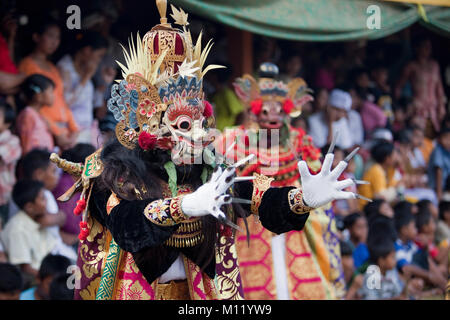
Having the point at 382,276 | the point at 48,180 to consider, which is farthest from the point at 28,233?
the point at 382,276

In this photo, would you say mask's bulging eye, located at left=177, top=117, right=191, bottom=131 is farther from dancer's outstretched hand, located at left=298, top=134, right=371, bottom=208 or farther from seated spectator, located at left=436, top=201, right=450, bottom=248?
seated spectator, located at left=436, top=201, right=450, bottom=248

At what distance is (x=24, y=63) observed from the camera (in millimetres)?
7047

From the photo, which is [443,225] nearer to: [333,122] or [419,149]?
[419,149]

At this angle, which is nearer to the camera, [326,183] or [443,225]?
[326,183]

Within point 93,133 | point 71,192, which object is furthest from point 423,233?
point 71,192

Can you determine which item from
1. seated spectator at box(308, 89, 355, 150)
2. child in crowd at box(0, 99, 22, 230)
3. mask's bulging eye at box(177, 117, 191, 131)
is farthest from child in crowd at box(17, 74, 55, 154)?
seated spectator at box(308, 89, 355, 150)

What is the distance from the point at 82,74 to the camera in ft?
24.0

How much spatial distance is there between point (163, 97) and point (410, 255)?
432 centimetres

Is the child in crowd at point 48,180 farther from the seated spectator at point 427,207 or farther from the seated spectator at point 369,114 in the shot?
the seated spectator at point 369,114

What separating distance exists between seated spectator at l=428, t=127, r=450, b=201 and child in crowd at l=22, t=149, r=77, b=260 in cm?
469

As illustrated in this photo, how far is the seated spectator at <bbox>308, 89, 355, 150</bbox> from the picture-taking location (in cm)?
871

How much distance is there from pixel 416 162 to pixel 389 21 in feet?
7.59

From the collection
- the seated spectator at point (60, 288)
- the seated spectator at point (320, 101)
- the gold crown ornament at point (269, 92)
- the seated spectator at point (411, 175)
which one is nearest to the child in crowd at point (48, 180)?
the seated spectator at point (60, 288)

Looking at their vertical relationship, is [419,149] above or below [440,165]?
above
